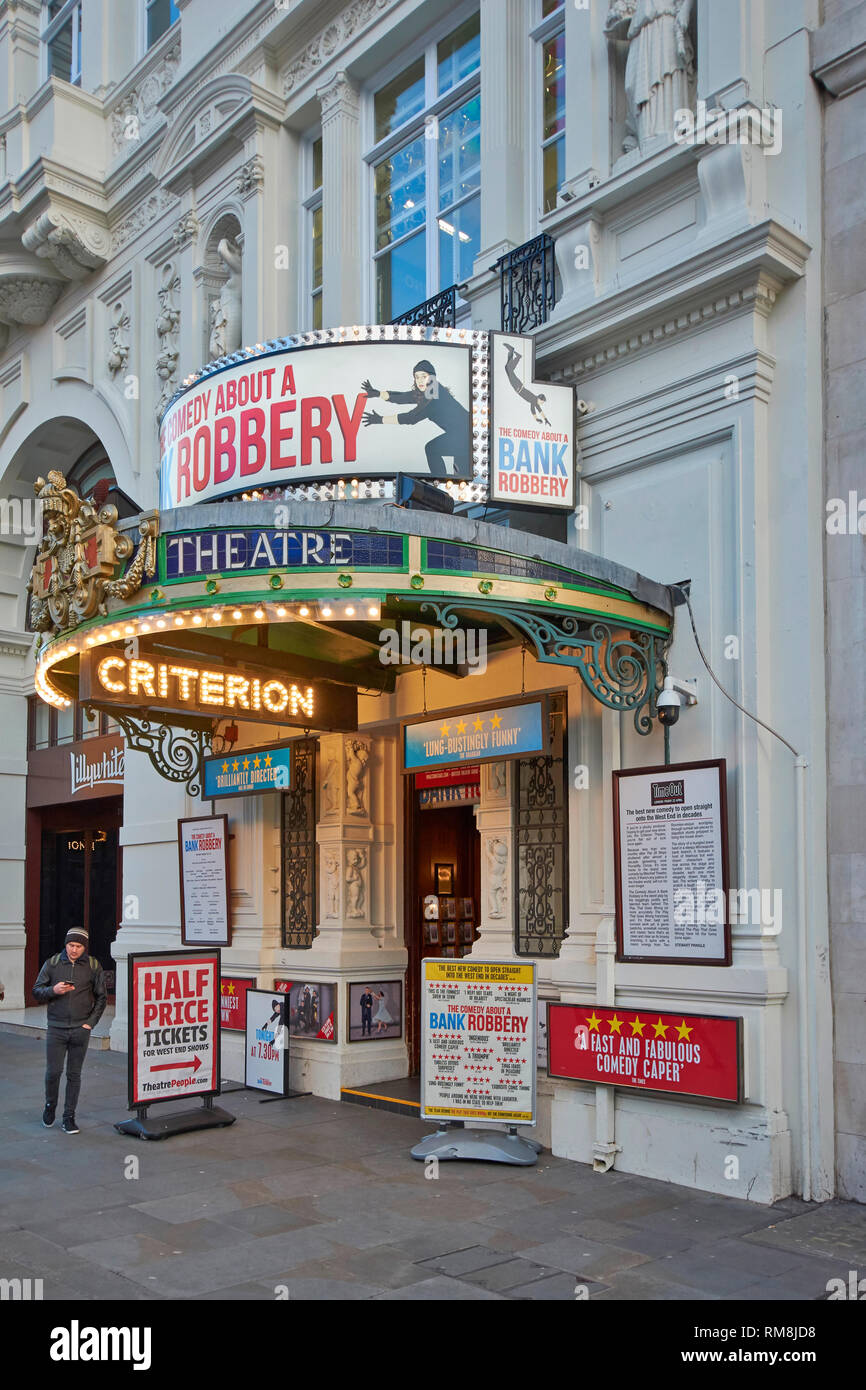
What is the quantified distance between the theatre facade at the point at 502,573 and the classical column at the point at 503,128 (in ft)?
0.13

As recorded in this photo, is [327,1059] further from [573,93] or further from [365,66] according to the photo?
[365,66]

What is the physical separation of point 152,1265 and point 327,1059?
4985mm

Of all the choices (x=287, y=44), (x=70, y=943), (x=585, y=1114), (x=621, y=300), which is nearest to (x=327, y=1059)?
(x=70, y=943)

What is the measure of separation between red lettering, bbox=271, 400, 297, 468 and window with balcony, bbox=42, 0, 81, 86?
1171 cm

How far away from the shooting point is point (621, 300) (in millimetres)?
8867

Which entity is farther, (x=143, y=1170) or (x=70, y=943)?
(x=70, y=943)

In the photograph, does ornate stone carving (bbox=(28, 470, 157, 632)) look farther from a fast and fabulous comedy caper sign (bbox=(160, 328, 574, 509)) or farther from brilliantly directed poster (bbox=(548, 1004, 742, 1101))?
brilliantly directed poster (bbox=(548, 1004, 742, 1101))

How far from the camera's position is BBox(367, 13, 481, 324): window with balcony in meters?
11.5

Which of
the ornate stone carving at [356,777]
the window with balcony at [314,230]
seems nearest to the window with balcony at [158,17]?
the window with balcony at [314,230]

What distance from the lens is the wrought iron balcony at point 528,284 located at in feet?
32.4

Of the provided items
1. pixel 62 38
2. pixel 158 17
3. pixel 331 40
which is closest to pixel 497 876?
pixel 331 40

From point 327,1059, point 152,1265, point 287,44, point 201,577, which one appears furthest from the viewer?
point 287,44

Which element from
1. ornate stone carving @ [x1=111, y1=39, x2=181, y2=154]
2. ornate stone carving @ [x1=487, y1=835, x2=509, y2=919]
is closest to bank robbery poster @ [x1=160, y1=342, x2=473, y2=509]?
ornate stone carving @ [x1=487, y1=835, x2=509, y2=919]

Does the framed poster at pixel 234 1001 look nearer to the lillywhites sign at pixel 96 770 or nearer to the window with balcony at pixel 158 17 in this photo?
the lillywhites sign at pixel 96 770
